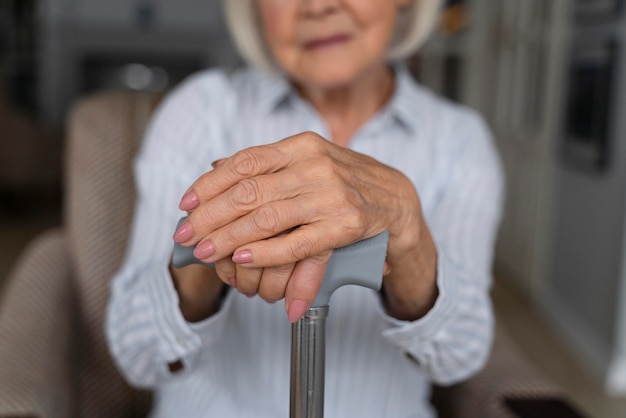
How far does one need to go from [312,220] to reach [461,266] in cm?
43

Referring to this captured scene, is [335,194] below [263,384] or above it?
above

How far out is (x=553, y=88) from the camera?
135 inches

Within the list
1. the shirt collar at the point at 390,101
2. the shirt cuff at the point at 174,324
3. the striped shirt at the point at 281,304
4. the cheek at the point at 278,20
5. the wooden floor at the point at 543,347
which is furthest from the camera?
the wooden floor at the point at 543,347

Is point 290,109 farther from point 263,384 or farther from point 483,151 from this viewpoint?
point 263,384

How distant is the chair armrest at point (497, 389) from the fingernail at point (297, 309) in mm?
537

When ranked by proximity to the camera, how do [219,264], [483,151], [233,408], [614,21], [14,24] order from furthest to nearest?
[14,24] < [614,21] < [483,151] < [233,408] < [219,264]

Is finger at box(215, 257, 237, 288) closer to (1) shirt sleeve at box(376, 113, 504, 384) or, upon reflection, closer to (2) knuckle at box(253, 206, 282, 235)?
(2) knuckle at box(253, 206, 282, 235)

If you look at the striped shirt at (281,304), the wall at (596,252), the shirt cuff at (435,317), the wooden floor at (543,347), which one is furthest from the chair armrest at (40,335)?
the wall at (596,252)

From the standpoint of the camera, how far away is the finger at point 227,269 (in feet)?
1.68

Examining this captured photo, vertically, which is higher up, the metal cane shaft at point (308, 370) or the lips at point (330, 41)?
the lips at point (330, 41)

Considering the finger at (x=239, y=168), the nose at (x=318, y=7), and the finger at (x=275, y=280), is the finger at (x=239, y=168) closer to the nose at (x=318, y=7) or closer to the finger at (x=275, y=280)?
the finger at (x=275, y=280)

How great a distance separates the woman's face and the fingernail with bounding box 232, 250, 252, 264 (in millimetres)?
498

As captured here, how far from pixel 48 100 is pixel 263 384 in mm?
6909

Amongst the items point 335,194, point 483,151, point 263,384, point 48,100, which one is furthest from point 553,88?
point 48,100
